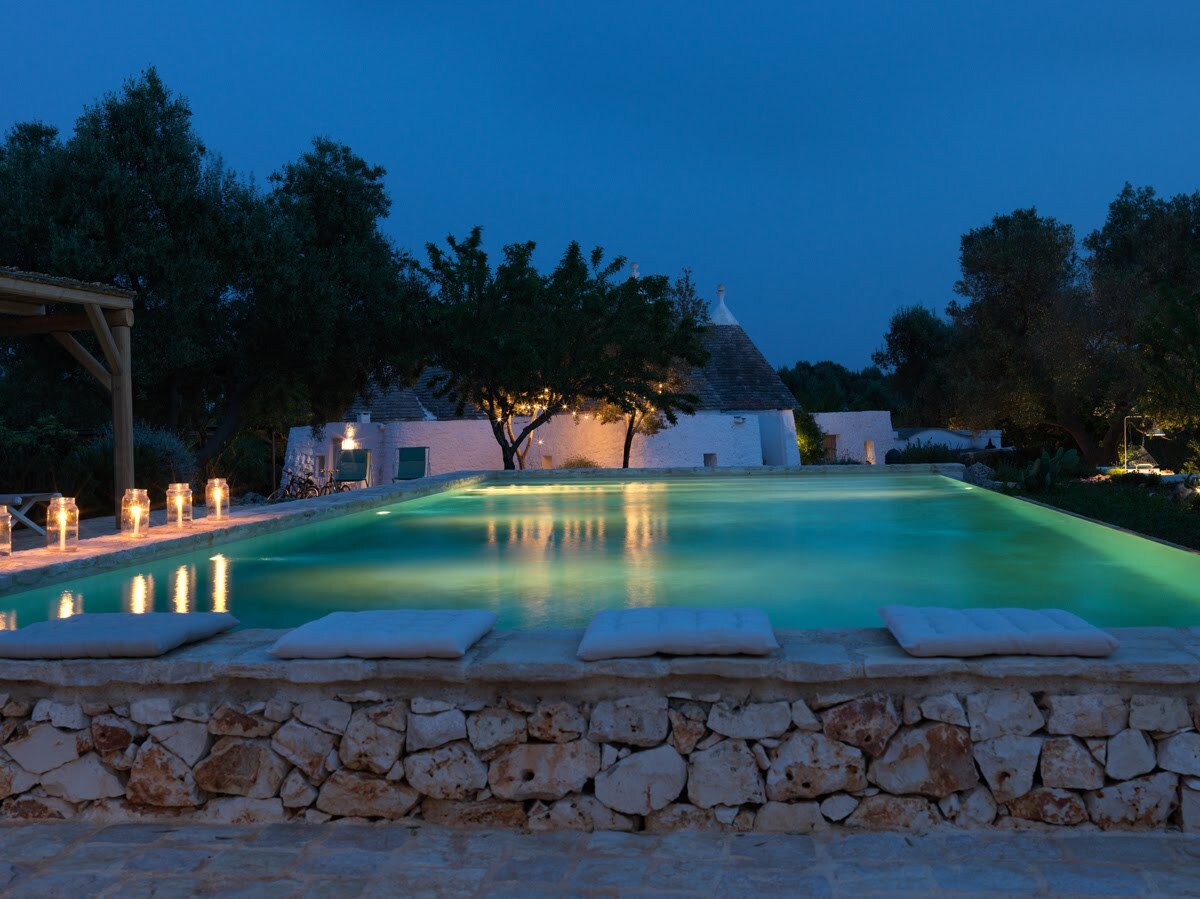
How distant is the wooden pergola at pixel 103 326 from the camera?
8.19m

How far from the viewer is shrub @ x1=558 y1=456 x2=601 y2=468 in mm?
25219

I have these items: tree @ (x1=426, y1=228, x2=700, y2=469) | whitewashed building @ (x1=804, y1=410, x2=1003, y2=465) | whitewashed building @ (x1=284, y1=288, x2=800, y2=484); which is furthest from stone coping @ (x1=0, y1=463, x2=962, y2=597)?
whitewashed building @ (x1=804, y1=410, x2=1003, y2=465)

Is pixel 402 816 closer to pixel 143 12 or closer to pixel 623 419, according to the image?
pixel 623 419

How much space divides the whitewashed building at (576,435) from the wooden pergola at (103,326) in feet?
44.6

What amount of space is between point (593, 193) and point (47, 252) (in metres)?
88.3

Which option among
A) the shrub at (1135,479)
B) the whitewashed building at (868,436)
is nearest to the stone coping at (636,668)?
the shrub at (1135,479)

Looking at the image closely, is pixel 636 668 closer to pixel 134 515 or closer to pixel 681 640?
pixel 681 640

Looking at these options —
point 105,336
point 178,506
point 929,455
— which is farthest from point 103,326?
point 929,455

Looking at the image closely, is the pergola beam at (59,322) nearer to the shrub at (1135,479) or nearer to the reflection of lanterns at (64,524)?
the reflection of lanterns at (64,524)

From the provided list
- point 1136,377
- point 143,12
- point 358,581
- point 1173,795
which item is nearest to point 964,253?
Result: point 1136,377

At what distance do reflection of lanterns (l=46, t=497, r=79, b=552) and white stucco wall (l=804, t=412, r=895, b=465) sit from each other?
82.7ft

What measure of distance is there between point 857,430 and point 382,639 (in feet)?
93.6

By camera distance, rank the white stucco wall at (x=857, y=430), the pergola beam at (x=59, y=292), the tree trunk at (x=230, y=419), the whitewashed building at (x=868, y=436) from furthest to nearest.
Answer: the white stucco wall at (x=857, y=430) → the whitewashed building at (x=868, y=436) → the tree trunk at (x=230, y=419) → the pergola beam at (x=59, y=292)

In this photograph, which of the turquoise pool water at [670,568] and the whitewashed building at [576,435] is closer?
the turquoise pool water at [670,568]
